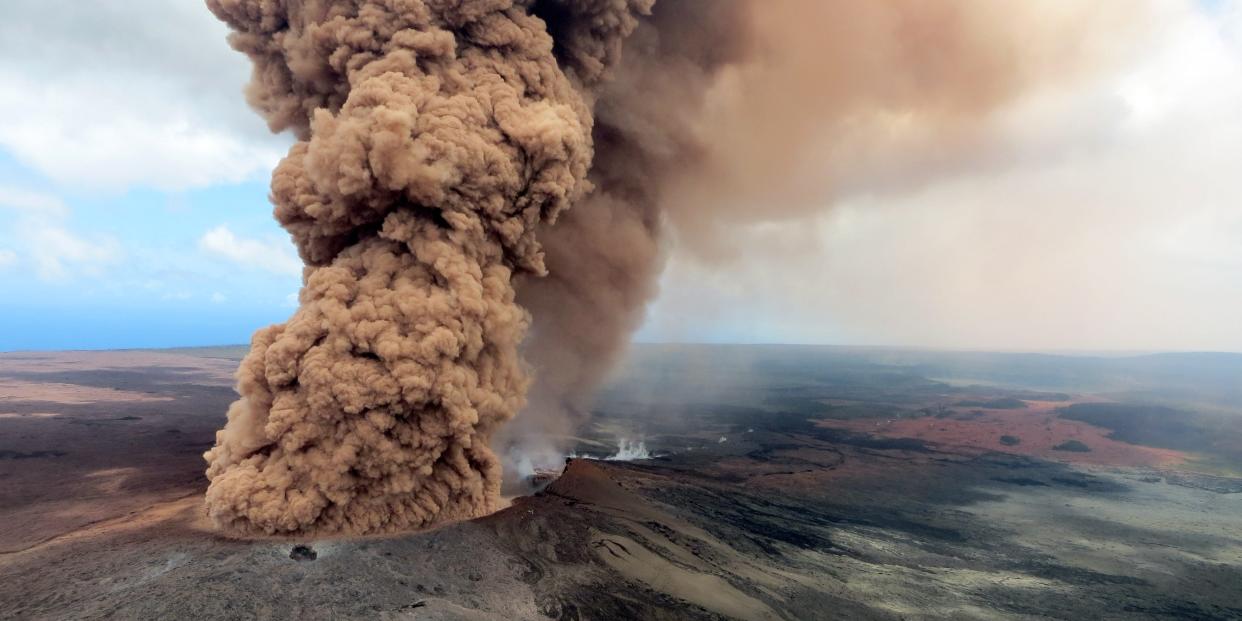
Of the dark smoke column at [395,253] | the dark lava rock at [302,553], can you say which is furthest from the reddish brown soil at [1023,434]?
the dark lava rock at [302,553]

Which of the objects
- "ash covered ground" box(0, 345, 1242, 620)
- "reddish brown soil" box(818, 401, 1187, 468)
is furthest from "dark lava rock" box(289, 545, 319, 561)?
"reddish brown soil" box(818, 401, 1187, 468)

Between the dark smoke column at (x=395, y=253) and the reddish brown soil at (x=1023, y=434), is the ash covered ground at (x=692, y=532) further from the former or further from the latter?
the dark smoke column at (x=395, y=253)

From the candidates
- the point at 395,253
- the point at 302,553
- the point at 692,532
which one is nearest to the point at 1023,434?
the point at 692,532

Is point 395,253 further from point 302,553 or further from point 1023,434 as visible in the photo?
point 1023,434

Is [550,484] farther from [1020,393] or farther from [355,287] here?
[1020,393]

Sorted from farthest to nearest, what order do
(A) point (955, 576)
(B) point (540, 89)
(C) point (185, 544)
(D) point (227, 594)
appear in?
(B) point (540, 89) → (A) point (955, 576) → (C) point (185, 544) → (D) point (227, 594)

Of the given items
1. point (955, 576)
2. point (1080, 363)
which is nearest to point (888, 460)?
point (955, 576)

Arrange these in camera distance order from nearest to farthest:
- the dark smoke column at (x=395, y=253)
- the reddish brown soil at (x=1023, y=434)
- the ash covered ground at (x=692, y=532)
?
the ash covered ground at (x=692, y=532) < the dark smoke column at (x=395, y=253) < the reddish brown soil at (x=1023, y=434)
